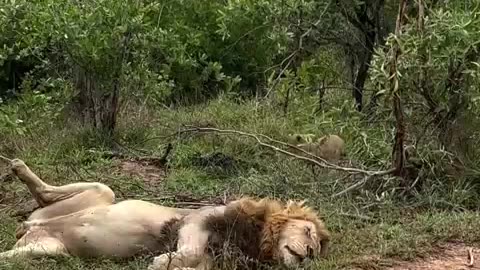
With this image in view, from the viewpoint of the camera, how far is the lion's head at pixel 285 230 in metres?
4.36

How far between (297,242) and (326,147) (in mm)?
2538

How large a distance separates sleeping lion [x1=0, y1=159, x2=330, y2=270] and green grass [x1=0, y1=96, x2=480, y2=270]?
0.35 ft

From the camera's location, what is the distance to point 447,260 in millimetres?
4750

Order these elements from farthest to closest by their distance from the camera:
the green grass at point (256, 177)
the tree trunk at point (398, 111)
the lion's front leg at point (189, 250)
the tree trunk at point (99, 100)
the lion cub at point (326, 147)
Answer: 1. the tree trunk at point (99, 100)
2. the lion cub at point (326, 147)
3. the tree trunk at point (398, 111)
4. the green grass at point (256, 177)
5. the lion's front leg at point (189, 250)

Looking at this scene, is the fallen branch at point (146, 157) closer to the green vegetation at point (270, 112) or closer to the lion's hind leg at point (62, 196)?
the green vegetation at point (270, 112)

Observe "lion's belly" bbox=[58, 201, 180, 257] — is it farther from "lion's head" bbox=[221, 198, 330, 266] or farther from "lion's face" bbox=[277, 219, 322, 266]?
"lion's face" bbox=[277, 219, 322, 266]

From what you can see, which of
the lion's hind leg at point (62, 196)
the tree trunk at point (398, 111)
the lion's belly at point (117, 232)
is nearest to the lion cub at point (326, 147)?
the tree trunk at point (398, 111)

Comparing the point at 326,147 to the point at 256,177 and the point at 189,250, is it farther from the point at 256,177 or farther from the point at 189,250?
the point at 189,250

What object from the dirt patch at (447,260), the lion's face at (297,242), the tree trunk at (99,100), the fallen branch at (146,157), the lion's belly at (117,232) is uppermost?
the lion's face at (297,242)

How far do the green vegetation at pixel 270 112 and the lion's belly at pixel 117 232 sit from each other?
0.08m

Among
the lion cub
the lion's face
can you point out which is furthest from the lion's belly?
the lion cub

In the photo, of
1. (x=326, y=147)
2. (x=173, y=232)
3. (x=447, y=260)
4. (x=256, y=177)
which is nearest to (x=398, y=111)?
(x=326, y=147)

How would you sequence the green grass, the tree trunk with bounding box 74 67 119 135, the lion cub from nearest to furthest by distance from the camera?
the green grass
the lion cub
the tree trunk with bounding box 74 67 119 135

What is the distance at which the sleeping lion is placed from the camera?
441cm
